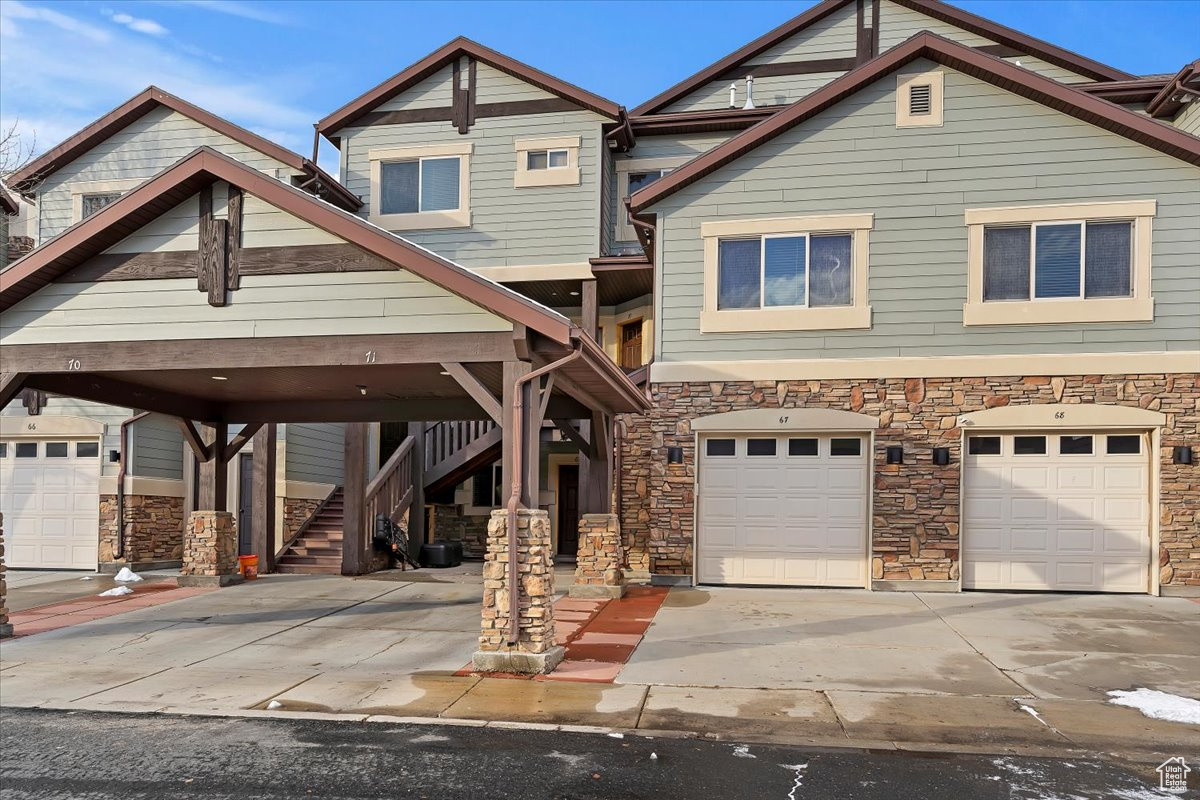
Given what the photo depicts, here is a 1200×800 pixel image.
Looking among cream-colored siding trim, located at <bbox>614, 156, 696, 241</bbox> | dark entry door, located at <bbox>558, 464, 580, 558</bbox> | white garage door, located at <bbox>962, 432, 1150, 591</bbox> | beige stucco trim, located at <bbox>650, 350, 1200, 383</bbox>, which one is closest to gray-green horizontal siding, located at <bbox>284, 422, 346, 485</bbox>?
dark entry door, located at <bbox>558, 464, 580, 558</bbox>

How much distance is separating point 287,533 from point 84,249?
8.84m

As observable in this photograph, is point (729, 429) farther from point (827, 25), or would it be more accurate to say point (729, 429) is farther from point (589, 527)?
point (827, 25)

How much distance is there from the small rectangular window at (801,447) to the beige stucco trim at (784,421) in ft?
0.83

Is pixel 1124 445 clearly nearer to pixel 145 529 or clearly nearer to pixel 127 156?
pixel 145 529

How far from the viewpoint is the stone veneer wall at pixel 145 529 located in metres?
16.7

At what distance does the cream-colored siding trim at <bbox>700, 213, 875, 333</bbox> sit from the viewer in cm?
1389

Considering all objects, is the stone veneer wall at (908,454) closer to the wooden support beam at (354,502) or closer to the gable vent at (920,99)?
the gable vent at (920,99)

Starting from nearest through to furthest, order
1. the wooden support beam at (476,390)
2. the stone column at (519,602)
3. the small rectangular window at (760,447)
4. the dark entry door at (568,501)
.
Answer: the stone column at (519,602) → the wooden support beam at (476,390) → the small rectangular window at (760,447) → the dark entry door at (568,501)

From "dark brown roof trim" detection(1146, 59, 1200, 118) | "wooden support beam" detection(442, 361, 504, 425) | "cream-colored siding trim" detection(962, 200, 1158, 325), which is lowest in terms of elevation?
"wooden support beam" detection(442, 361, 504, 425)

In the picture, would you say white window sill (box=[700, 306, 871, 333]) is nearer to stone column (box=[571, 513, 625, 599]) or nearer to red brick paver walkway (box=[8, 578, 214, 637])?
stone column (box=[571, 513, 625, 599])

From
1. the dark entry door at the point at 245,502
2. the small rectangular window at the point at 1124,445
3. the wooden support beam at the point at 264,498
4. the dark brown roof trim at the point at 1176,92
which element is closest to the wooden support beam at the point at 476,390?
the wooden support beam at the point at 264,498

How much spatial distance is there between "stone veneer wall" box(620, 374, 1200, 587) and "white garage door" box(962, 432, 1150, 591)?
1.05ft

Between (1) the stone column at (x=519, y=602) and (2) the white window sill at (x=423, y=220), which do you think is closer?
(1) the stone column at (x=519, y=602)

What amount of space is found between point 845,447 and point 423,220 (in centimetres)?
917
